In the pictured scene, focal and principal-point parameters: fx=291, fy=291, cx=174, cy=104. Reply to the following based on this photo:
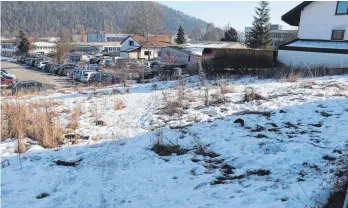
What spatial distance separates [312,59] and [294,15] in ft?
19.1

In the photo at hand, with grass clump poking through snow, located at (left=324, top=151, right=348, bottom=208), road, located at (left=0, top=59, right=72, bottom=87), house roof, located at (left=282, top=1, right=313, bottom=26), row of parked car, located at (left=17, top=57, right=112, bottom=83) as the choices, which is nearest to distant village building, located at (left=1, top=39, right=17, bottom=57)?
row of parked car, located at (left=17, top=57, right=112, bottom=83)

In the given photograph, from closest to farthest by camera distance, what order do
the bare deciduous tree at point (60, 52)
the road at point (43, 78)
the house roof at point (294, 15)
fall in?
1. the house roof at point (294, 15)
2. the road at point (43, 78)
3. the bare deciduous tree at point (60, 52)

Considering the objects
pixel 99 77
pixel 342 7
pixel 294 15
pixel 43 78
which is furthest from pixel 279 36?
pixel 43 78

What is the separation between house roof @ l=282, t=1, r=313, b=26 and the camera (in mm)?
22703

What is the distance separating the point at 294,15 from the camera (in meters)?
24.4

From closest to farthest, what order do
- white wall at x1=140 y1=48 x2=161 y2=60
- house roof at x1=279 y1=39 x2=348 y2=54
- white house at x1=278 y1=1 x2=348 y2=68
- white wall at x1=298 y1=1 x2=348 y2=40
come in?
1. house roof at x1=279 y1=39 x2=348 y2=54
2. white house at x1=278 y1=1 x2=348 y2=68
3. white wall at x1=298 y1=1 x2=348 y2=40
4. white wall at x1=140 y1=48 x2=161 y2=60

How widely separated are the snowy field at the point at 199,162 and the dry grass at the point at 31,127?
358 millimetres

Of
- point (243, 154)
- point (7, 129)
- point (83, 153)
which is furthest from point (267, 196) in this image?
point (7, 129)

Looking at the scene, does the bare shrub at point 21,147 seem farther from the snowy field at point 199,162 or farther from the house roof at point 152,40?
the house roof at point 152,40

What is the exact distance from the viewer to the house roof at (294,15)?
22.7m

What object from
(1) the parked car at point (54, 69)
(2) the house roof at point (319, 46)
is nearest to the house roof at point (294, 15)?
(2) the house roof at point (319, 46)

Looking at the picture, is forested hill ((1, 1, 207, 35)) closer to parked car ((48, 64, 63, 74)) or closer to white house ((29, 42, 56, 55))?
white house ((29, 42, 56, 55))

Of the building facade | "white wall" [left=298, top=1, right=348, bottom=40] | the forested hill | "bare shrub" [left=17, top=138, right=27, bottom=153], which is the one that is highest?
the forested hill

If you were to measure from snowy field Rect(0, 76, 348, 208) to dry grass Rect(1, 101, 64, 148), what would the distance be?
0.36 metres
